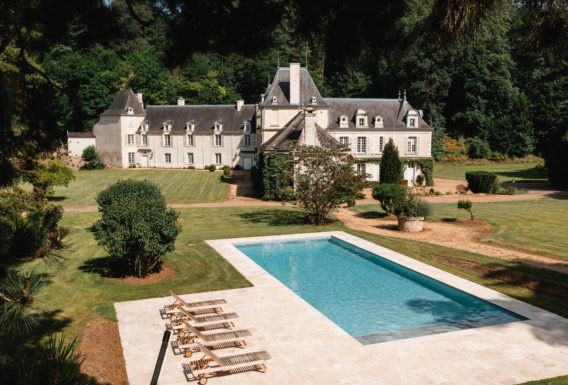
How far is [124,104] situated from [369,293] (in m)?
49.4

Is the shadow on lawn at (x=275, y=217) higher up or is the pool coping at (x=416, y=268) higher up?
the shadow on lawn at (x=275, y=217)

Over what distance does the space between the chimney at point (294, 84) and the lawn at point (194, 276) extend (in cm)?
2287

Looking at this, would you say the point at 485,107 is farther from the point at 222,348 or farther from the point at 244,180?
the point at 222,348

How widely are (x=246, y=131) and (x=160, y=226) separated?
42410 millimetres

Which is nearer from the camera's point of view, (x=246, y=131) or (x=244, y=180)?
(x=244, y=180)

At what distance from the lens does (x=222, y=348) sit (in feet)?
31.8

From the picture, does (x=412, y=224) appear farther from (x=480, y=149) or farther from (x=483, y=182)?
(x=480, y=149)

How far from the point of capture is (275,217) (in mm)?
27156

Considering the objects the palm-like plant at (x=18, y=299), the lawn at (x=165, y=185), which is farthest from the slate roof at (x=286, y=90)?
the palm-like plant at (x=18, y=299)

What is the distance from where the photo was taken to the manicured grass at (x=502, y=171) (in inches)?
1895

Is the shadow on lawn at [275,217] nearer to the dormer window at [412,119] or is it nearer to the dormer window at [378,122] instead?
the dormer window at [378,122]

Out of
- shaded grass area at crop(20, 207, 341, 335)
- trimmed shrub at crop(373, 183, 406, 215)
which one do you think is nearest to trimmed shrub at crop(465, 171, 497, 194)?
trimmed shrub at crop(373, 183, 406, 215)

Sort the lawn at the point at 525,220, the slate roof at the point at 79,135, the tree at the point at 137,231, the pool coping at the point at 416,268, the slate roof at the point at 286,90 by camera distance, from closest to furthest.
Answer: the pool coping at the point at 416,268 → the tree at the point at 137,231 → the lawn at the point at 525,220 → the slate roof at the point at 286,90 → the slate roof at the point at 79,135

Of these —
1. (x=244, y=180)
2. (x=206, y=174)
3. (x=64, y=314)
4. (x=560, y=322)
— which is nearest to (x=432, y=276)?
(x=560, y=322)
